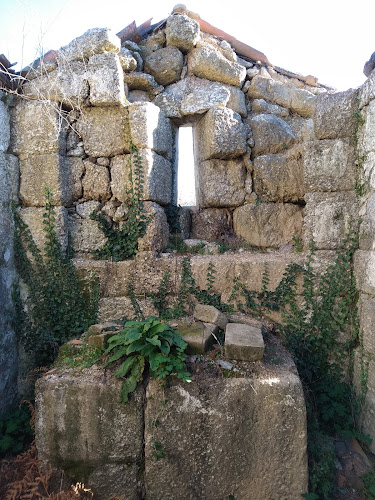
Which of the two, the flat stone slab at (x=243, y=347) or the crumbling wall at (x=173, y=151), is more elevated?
the crumbling wall at (x=173, y=151)

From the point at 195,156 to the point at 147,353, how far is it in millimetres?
3208

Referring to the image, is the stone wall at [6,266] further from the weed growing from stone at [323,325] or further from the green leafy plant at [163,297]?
the weed growing from stone at [323,325]

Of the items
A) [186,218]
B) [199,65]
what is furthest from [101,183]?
[199,65]

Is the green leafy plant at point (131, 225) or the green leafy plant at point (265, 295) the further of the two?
the green leafy plant at point (131, 225)

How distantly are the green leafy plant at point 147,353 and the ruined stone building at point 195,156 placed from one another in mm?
1325

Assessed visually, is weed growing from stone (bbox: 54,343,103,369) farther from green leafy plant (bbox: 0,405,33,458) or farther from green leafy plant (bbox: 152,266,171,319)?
green leafy plant (bbox: 152,266,171,319)

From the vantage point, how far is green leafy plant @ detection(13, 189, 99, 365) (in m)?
3.97

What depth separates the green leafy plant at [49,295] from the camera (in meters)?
3.97

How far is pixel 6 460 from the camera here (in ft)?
10.4

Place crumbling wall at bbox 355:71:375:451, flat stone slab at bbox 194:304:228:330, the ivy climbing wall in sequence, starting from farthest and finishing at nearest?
the ivy climbing wall
crumbling wall at bbox 355:71:375:451
flat stone slab at bbox 194:304:228:330

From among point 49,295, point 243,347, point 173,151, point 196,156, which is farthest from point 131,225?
point 243,347

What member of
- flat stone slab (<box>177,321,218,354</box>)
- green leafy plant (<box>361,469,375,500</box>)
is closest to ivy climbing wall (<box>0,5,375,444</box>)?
green leafy plant (<box>361,469,375,500</box>)

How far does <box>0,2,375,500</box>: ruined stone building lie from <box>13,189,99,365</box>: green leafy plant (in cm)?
11

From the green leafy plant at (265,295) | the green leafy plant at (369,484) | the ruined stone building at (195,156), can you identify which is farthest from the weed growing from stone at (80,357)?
the green leafy plant at (369,484)
